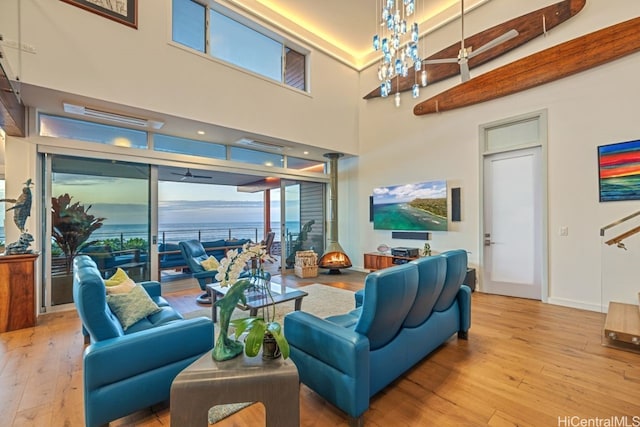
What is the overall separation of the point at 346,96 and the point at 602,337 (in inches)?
249

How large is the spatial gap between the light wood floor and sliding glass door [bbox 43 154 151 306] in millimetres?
1175

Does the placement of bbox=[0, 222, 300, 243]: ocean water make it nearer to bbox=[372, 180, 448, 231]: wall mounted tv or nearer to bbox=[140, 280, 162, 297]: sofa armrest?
bbox=[372, 180, 448, 231]: wall mounted tv

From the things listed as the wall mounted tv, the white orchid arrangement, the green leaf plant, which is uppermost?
the wall mounted tv

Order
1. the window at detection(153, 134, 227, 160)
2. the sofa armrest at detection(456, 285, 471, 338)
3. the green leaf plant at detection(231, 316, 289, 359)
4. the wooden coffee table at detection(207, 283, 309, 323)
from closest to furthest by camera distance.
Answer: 1. the green leaf plant at detection(231, 316, 289, 359)
2. the sofa armrest at detection(456, 285, 471, 338)
3. the wooden coffee table at detection(207, 283, 309, 323)
4. the window at detection(153, 134, 227, 160)

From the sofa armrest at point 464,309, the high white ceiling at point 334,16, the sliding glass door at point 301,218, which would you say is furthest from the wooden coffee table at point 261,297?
the high white ceiling at point 334,16

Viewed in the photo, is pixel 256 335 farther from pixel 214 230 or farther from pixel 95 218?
pixel 214 230

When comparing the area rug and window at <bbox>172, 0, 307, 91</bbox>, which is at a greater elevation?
window at <bbox>172, 0, 307, 91</bbox>

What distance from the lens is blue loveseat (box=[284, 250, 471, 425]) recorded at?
1722mm

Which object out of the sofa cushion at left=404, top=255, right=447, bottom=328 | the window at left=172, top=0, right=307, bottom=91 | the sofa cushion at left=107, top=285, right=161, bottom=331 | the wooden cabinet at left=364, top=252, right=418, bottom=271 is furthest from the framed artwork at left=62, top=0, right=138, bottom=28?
the wooden cabinet at left=364, top=252, right=418, bottom=271

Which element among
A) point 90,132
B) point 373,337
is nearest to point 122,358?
point 373,337

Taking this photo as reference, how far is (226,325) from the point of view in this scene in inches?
63.1

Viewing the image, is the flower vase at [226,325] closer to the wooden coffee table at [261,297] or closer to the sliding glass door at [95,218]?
the wooden coffee table at [261,297]

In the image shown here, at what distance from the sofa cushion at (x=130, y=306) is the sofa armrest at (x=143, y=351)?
24.8 inches

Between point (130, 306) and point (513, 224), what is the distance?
18.0 feet
